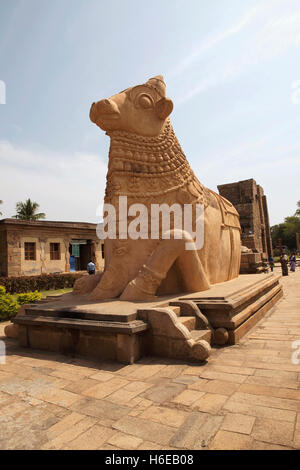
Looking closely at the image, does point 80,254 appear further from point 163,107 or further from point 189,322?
point 189,322

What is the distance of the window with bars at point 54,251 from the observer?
17.6m

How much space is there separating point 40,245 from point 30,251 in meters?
0.62

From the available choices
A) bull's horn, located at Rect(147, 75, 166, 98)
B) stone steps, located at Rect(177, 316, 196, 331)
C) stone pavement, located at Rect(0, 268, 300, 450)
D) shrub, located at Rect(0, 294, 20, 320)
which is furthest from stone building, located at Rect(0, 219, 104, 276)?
stone steps, located at Rect(177, 316, 196, 331)

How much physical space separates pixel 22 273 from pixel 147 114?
13972mm

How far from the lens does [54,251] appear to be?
17.8 m

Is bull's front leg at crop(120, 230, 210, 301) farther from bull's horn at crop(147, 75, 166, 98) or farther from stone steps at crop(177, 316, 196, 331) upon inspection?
bull's horn at crop(147, 75, 166, 98)

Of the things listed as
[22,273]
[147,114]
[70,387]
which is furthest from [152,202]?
[22,273]

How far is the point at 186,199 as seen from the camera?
4.53 m

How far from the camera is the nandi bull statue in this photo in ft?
13.3

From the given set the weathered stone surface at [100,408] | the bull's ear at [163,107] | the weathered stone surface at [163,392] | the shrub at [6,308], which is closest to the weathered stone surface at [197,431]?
the weathered stone surface at [163,392]

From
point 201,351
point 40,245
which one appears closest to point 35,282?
point 40,245

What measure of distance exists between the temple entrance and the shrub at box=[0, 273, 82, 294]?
389 cm
